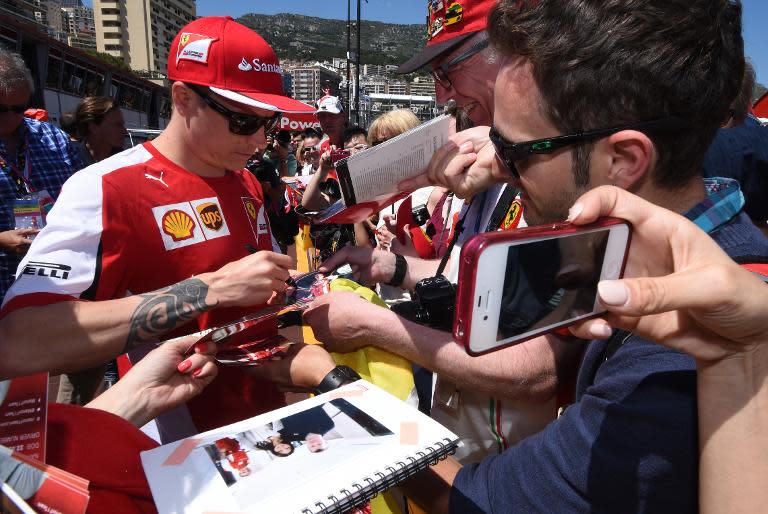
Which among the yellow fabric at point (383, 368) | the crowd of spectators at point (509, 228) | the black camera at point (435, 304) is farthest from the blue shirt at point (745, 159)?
the yellow fabric at point (383, 368)

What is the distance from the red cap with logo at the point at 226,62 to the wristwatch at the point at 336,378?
1.05 metres

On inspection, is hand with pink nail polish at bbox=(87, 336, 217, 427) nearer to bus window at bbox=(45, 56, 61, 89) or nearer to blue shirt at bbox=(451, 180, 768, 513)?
blue shirt at bbox=(451, 180, 768, 513)

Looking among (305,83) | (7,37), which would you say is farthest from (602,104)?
(305,83)

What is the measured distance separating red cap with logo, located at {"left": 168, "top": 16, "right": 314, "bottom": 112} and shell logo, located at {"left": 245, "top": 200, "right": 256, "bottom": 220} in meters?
0.47

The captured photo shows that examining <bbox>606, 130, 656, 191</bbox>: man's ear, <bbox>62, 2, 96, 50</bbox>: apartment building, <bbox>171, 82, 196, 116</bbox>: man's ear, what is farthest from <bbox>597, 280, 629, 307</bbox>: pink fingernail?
<bbox>62, 2, 96, 50</bbox>: apartment building

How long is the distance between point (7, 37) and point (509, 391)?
1280 inches

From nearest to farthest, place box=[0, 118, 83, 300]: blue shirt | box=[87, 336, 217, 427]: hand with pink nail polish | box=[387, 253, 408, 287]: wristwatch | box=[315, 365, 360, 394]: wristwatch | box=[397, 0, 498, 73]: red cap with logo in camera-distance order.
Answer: box=[87, 336, 217, 427]: hand with pink nail polish < box=[315, 365, 360, 394]: wristwatch < box=[397, 0, 498, 73]: red cap with logo < box=[387, 253, 408, 287]: wristwatch < box=[0, 118, 83, 300]: blue shirt

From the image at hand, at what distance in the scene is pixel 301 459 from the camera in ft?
3.49

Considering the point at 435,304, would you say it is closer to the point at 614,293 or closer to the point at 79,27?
the point at 614,293

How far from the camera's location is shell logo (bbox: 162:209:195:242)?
1.77 metres

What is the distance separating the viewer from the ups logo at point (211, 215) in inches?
74.9

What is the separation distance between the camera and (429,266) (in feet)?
8.39

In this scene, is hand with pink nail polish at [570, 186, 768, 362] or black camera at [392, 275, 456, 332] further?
black camera at [392, 275, 456, 332]

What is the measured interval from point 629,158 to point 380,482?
910mm
